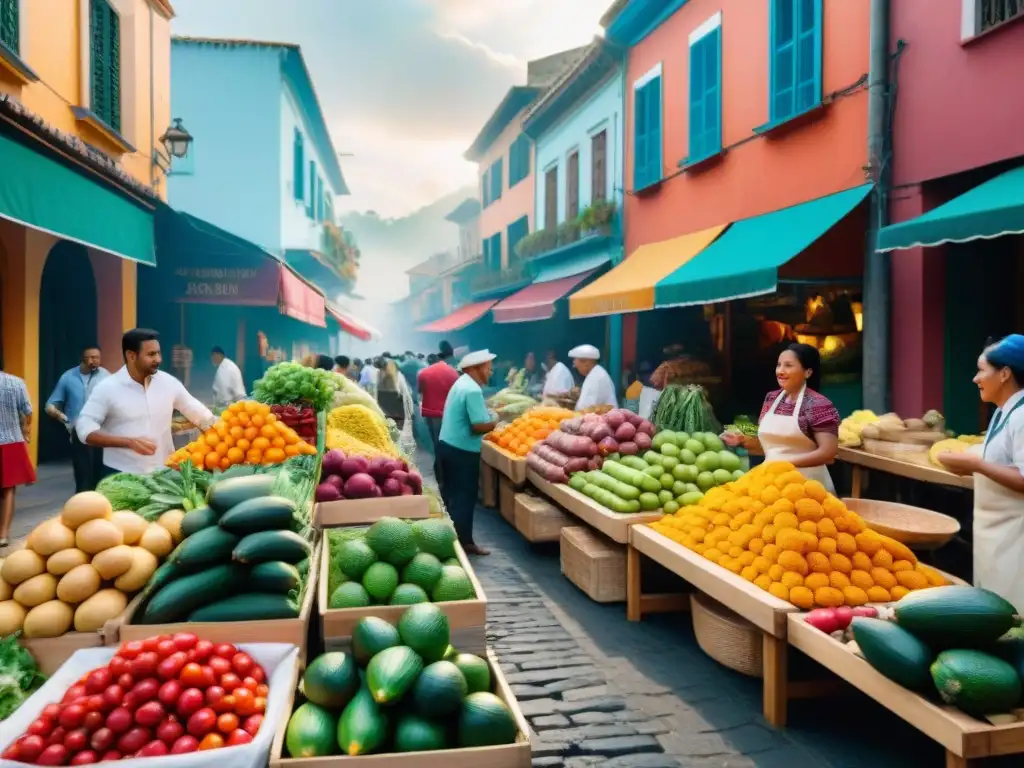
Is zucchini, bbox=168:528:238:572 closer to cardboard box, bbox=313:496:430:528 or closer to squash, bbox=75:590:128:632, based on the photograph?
squash, bbox=75:590:128:632

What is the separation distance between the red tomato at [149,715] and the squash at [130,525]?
1047 millimetres

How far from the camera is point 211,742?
238cm

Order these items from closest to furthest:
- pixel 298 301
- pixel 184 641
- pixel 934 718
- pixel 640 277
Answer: pixel 184 641 < pixel 934 718 < pixel 640 277 < pixel 298 301

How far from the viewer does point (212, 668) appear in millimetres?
2633

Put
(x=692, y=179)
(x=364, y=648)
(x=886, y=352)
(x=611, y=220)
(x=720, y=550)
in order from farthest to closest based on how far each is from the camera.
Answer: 1. (x=611, y=220)
2. (x=692, y=179)
3. (x=886, y=352)
4. (x=720, y=550)
5. (x=364, y=648)

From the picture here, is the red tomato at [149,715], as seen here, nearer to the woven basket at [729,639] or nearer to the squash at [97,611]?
the squash at [97,611]

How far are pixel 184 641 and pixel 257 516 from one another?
0.67 metres

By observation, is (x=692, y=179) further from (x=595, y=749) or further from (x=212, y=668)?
(x=212, y=668)

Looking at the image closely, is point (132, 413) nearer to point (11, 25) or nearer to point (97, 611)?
point (97, 611)

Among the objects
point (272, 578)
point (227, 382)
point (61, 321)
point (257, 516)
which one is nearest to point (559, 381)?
point (227, 382)

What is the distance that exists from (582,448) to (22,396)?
16.8 ft

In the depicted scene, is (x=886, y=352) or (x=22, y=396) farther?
(x=886, y=352)

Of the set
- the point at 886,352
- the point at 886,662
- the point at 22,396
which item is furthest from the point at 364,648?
the point at 886,352

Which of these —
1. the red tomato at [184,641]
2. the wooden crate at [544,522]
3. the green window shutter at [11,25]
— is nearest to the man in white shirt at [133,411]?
the red tomato at [184,641]
